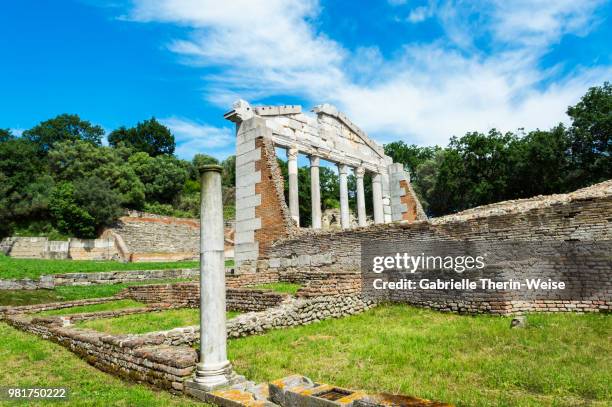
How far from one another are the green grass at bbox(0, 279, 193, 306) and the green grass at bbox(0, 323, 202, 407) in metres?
7.03

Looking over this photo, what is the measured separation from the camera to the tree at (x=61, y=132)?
2101 inches

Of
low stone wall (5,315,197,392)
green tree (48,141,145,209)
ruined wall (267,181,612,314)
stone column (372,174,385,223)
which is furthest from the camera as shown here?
green tree (48,141,145,209)

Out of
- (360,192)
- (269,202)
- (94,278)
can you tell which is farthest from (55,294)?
(360,192)

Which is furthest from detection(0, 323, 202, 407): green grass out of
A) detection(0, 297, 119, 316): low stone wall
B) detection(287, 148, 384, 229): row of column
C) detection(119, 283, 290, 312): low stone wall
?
detection(287, 148, 384, 229): row of column

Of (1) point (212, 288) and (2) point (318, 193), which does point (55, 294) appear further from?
(1) point (212, 288)

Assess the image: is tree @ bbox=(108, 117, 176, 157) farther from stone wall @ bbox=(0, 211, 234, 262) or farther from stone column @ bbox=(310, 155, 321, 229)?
stone column @ bbox=(310, 155, 321, 229)

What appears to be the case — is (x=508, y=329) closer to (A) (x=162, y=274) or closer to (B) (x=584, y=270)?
(B) (x=584, y=270)

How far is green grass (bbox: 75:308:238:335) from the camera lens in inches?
371

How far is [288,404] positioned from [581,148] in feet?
112

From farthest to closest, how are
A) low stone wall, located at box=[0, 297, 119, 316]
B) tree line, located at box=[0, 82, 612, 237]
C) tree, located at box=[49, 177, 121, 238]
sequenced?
tree, located at box=[49, 177, 121, 238], tree line, located at box=[0, 82, 612, 237], low stone wall, located at box=[0, 297, 119, 316]

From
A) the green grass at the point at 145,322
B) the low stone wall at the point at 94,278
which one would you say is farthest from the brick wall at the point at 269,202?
the low stone wall at the point at 94,278

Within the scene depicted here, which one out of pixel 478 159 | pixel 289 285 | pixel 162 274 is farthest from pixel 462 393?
pixel 478 159

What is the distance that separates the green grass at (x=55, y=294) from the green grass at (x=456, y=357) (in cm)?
1094

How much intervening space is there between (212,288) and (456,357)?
3.58m
